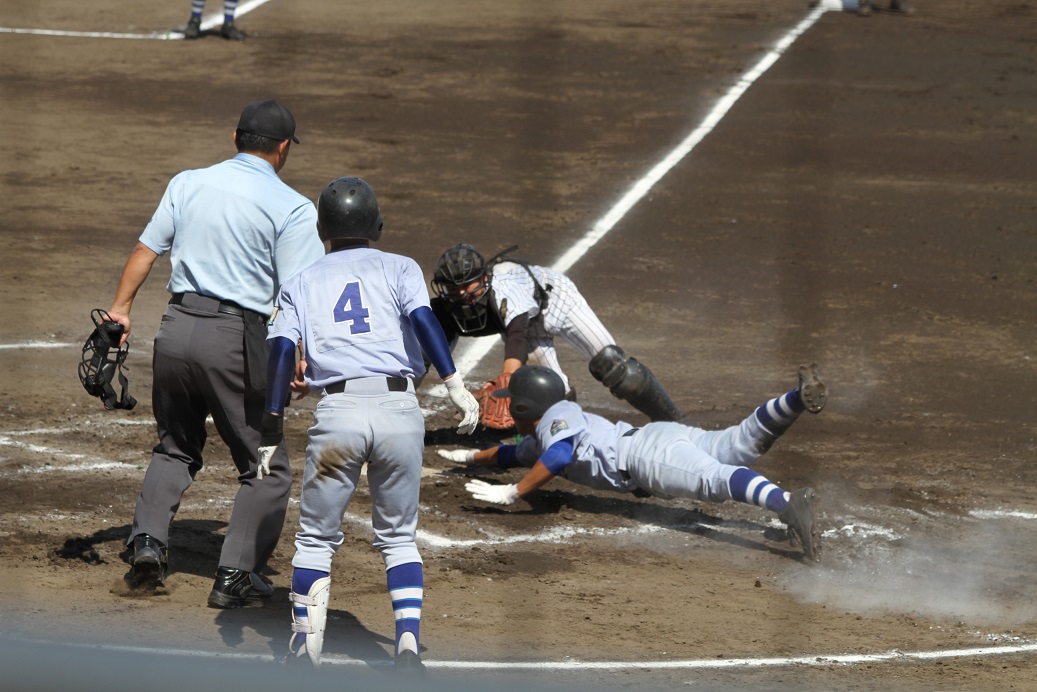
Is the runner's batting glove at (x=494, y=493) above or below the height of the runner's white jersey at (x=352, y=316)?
below

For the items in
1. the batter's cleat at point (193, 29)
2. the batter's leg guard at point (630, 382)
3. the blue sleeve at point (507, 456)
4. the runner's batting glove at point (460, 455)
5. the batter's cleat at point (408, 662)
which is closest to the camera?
the batter's cleat at point (408, 662)

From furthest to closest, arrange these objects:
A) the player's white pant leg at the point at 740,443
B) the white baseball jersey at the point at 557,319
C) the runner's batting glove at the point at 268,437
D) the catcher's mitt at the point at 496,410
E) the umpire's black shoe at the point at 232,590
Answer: the white baseball jersey at the point at 557,319 → the catcher's mitt at the point at 496,410 → the player's white pant leg at the point at 740,443 → the umpire's black shoe at the point at 232,590 → the runner's batting glove at the point at 268,437

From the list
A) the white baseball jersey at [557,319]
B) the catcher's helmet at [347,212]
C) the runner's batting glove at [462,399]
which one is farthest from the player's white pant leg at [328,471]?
the white baseball jersey at [557,319]

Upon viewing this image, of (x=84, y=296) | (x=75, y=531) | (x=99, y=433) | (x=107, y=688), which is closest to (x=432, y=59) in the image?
(x=84, y=296)

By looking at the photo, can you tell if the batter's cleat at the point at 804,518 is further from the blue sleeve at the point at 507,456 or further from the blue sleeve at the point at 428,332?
the blue sleeve at the point at 428,332

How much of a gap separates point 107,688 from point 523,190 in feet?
35.1

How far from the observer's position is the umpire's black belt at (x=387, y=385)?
14.3 ft

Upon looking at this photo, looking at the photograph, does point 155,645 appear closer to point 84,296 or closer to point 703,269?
point 84,296

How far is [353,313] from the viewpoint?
439 centimetres

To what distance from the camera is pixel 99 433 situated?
692cm

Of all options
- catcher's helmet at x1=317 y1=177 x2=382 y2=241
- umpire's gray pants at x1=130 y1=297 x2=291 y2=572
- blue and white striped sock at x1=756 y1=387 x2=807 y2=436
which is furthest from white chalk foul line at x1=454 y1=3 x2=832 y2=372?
catcher's helmet at x1=317 y1=177 x2=382 y2=241

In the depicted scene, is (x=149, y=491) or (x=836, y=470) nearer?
(x=149, y=491)

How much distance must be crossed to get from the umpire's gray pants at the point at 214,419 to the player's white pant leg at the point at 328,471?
656mm

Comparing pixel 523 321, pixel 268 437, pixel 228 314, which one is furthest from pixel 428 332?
pixel 523 321
